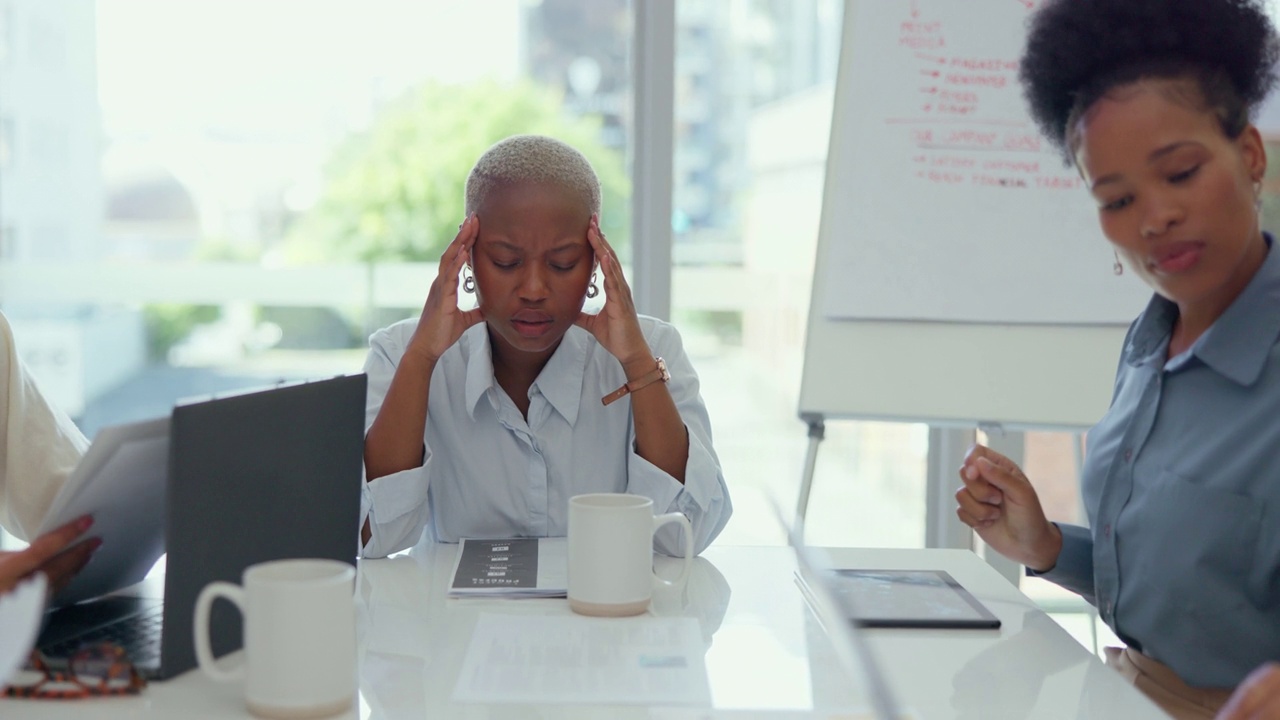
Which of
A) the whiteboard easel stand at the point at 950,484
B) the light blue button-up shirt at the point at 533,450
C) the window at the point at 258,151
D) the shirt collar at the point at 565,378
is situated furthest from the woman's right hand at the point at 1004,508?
the window at the point at 258,151

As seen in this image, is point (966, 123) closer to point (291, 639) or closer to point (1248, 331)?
point (1248, 331)

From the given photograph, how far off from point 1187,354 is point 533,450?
889mm

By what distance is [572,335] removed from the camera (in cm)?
180

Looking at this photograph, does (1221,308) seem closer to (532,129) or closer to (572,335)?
(572,335)

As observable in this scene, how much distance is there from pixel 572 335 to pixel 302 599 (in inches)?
37.1

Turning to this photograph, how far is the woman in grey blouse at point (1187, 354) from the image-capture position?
126 cm

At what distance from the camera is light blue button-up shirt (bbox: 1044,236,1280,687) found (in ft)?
4.10

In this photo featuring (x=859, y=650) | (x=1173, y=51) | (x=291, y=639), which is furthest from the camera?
(x=1173, y=51)

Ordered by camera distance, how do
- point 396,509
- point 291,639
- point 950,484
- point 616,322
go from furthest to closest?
point 950,484
point 616,322
point 396,509
point 291,639

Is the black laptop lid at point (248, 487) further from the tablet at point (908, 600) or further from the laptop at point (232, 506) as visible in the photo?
the tablet at point (908, 600)

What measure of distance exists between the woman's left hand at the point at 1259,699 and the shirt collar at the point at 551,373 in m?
0.99

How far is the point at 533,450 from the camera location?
171 cm

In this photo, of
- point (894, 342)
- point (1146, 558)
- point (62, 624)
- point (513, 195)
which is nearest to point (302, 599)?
point (62, 624)

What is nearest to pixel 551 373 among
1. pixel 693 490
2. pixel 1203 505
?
pixel 693 490
